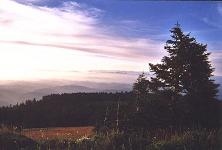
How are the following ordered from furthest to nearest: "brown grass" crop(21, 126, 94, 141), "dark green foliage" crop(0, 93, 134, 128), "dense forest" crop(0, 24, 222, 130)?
"dark green foliage" crop(0, 93, 134, 128) → "dense forest" crop(0, 24, 222, 130) → "brown grass" crop(21, 126, 94, 141)

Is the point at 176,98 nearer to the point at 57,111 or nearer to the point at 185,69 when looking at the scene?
the point at 185,69

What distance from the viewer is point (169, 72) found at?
1212 inches

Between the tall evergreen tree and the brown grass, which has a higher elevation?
the tall evergreen tree

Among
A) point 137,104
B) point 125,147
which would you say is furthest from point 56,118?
point 125,147

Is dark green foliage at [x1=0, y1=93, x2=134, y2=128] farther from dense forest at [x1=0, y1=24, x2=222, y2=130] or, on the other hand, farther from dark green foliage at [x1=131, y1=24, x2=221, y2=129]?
dark green foliage at [x1=131, y1=24, x2=221, y2=129]

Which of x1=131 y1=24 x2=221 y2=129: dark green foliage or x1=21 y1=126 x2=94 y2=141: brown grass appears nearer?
x1=21 y1=126 x2=94 y2=141: brown grass

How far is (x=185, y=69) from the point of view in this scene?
101 feet

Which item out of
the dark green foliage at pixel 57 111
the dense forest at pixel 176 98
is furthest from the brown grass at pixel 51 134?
the dark green foliage at pixel 57 111

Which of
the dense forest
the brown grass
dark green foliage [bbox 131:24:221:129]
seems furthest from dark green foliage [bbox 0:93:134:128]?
the brown grass

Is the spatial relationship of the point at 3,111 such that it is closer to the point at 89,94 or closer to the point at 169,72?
the point at 169,72

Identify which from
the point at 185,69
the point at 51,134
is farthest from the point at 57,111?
the point at 51,134

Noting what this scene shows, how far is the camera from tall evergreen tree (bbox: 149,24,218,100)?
29781mm

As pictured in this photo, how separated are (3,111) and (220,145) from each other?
31518mm

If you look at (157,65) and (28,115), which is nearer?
(157,65)
